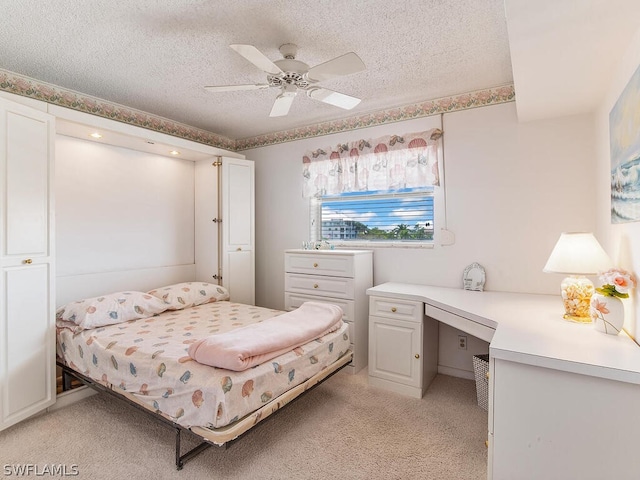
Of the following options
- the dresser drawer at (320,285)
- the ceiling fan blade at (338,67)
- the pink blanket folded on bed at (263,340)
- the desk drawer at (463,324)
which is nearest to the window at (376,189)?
the dresser drawer at (320,285)

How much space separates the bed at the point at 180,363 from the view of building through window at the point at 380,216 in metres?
1.25

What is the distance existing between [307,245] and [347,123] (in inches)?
55.6

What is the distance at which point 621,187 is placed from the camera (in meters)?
1.68

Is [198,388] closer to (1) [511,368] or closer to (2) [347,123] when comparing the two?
(1) [511,368]

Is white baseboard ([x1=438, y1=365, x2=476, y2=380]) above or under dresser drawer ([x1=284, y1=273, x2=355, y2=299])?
under

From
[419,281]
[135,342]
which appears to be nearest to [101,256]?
[135,342]

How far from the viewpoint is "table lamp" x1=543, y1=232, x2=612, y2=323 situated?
5.99 ft

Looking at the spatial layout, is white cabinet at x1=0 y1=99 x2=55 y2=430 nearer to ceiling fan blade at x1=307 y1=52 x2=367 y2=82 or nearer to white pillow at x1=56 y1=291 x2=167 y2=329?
white pillow at x1=56 y1=291 x2=167 y2=329

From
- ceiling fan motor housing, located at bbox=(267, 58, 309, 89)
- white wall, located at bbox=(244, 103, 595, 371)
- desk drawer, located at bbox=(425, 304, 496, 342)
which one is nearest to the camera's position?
desk drawer, located at bbox=(425, 304, 496, 342)

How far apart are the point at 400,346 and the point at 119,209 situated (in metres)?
2.95

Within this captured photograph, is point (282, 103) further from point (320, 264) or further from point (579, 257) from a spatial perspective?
point (579, 257)

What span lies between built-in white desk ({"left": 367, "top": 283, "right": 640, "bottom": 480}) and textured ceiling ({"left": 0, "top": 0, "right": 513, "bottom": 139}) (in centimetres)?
178

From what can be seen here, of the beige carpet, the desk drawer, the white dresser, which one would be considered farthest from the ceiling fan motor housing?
the beige carpet

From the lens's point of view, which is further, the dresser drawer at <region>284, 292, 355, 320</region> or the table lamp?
the dresser drawer at <region>284, 292, 355, 320</region>
